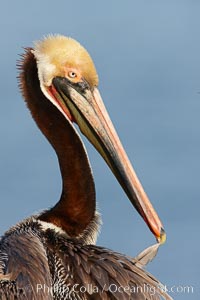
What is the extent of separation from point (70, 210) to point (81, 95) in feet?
3.29

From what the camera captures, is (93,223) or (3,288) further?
(93,223)

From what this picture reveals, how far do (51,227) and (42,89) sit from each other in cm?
120

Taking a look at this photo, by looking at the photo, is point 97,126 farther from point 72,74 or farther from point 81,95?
point 72,74

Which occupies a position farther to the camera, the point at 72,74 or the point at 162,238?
the point at 72,74

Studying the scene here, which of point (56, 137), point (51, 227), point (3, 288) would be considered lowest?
point (3, 288)

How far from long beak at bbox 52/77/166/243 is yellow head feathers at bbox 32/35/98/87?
72 millimetres

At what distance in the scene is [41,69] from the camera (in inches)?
493

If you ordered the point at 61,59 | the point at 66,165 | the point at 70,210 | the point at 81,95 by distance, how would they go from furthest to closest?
the point at 81,95 < the point at 61,59 < the point at 66,165 < the point at 70,210

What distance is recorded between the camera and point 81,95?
12.6 meters

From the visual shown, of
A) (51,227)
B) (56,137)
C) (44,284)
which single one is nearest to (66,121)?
(56,137)

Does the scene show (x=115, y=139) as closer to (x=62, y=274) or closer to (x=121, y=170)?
(x=121, y=170)

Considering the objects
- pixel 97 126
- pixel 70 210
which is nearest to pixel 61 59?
pixel 97 126

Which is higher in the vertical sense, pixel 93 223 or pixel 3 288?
pixel 93 223

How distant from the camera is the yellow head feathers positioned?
12.4 meters
